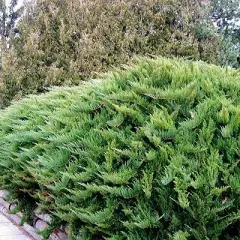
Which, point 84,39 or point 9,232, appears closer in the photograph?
point 9,232

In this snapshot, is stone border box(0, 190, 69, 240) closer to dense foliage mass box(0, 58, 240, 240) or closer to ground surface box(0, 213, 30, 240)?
ground surface box(0, 213, 30, 240)

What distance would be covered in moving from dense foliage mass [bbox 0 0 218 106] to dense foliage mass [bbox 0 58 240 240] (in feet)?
19.6

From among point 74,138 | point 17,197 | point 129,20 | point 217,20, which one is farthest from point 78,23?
point 74,138

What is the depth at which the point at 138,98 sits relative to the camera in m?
3.31

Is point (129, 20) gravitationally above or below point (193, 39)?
above

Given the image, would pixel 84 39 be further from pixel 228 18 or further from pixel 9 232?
pixel 9 232

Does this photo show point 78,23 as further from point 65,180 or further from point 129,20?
point 65,180

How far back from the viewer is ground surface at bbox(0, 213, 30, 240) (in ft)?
12.8

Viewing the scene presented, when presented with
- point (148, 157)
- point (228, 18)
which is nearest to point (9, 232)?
point (148, 157)

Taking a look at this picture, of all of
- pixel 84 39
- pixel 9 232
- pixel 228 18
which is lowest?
pixel 9 232

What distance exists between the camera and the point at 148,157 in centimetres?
278

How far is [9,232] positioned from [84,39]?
6.38 meters

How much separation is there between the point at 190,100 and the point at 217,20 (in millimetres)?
11439

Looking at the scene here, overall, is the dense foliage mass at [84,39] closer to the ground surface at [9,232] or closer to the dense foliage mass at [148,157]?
the ground surface at [9,232]
